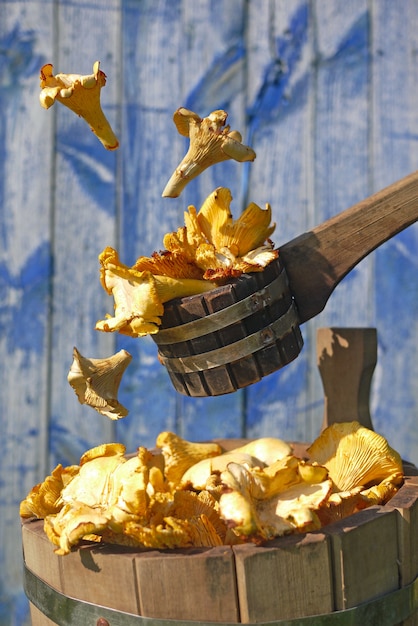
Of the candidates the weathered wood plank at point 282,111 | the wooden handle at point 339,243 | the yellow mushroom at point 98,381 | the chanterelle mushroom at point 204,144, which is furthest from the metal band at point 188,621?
the weathered wood plank at point 282,111

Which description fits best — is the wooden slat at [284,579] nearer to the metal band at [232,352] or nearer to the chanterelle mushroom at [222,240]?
the metal band at [232,352]

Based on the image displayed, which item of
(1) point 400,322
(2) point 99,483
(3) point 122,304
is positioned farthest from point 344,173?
(2) point 99,483

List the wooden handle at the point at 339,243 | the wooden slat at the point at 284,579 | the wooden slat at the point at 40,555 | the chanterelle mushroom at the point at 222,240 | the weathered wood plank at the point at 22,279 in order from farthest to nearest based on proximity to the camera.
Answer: the weathered wood plank at the point at 22,279 → the wooden handle at the point at 339,243 → the chanterelle mushroom at the point at 222,240 → the wooden slat at the point at 40,555 → the wooden slat at the point at 284,579

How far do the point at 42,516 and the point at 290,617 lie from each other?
1.49 feet

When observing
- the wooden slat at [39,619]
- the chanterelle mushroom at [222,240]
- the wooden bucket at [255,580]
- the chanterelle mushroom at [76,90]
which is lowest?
the wooden slat at [39,619]

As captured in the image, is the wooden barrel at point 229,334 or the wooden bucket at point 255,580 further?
the wooden barrel at point 229,334

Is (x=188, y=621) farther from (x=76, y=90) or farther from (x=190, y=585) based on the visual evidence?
(x=76, y=90)

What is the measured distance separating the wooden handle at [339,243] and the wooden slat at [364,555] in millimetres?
418

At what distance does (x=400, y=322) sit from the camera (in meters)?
2.01

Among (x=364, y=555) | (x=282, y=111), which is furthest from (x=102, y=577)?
(x=282, y=111)

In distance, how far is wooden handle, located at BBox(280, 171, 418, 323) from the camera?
52.0 inches

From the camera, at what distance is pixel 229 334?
3.80 ft

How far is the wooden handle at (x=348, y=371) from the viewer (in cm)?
152

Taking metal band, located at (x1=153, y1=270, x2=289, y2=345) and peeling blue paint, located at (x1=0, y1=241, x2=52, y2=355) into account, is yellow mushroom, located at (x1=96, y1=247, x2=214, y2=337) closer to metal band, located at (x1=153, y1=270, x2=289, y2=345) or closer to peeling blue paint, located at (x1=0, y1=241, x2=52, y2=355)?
metal band, located at (x1=153, y1=270, x2=289, y2=345)
